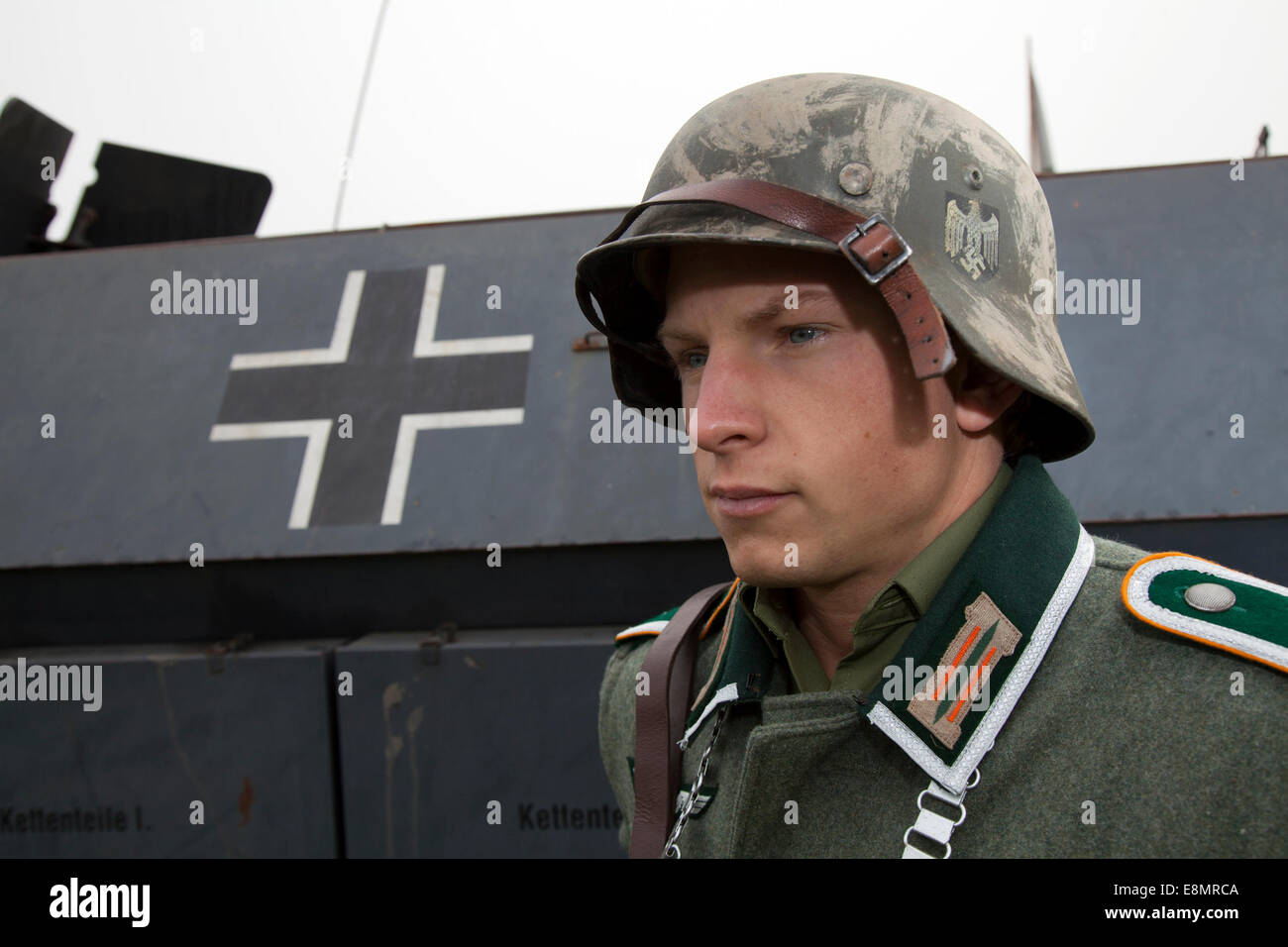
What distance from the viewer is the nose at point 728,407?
1123 mm

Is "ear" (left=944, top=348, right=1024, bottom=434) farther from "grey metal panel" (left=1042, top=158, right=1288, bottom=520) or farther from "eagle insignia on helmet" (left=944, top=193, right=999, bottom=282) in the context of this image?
"grey metal panel" (left=1042, top=158, right=1288, bottom=520)

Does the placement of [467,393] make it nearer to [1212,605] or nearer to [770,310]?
[770,310]

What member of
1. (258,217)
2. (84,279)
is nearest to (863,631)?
(84,279)

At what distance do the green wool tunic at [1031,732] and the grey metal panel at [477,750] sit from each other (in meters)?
1.00

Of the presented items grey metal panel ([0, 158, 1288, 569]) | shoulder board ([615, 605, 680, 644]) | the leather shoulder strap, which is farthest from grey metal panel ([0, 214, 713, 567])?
the leather shoulder strap

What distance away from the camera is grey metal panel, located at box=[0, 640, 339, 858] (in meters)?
2.31

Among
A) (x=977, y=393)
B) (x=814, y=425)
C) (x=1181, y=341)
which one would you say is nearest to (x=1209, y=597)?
(x=977, y=393)

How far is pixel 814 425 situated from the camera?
1.12 metres

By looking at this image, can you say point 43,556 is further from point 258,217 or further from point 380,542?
point 258,217

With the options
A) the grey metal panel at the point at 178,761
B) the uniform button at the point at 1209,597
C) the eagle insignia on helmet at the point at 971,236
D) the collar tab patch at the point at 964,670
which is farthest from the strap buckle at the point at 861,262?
the grey metal panel at the point at 178,761

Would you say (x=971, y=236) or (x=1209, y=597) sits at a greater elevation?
(x=971, y=236)

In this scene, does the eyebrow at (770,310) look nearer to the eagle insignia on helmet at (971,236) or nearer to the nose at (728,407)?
the nose at (728,407)

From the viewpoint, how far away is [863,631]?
1.18 metres

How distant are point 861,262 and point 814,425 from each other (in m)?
0.19
